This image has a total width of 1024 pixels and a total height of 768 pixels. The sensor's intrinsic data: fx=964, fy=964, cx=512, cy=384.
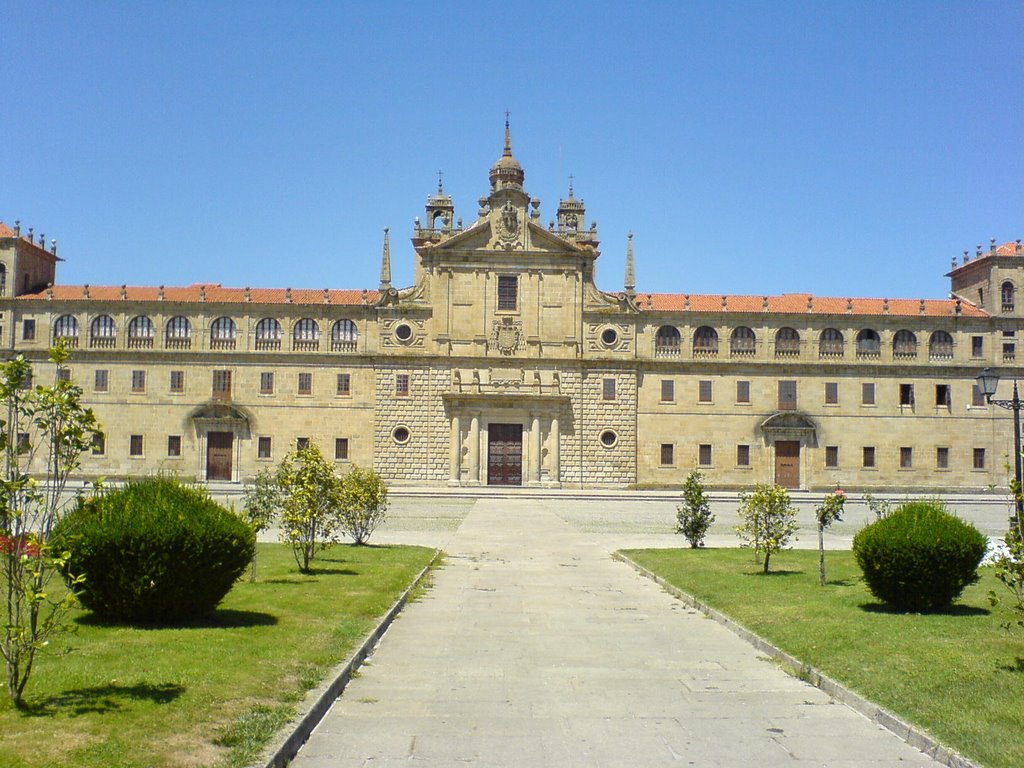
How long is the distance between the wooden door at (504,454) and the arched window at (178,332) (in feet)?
55.4

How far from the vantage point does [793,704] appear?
934 cm

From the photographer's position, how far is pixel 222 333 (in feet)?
169

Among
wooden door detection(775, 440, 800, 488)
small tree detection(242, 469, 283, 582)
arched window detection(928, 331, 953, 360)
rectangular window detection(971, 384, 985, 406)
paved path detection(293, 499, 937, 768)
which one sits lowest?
paved path detection(293, 499, 937, 768)

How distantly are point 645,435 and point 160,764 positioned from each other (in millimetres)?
45992

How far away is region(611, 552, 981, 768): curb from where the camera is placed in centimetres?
761

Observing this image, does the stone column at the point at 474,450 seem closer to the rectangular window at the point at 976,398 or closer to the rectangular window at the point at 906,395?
the rectangular window at the point at 906,395

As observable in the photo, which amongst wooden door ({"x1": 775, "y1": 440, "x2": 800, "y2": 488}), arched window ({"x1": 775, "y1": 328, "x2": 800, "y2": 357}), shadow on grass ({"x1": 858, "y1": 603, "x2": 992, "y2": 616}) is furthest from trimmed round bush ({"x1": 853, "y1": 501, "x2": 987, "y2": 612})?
arched window ({"x1": 775, "y1": 328, "x2": 800, "y2": 357})

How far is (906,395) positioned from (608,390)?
16.1 metres

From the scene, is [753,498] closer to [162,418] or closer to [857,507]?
[857,507]

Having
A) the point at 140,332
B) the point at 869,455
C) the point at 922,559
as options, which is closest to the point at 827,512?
the point at 922,559

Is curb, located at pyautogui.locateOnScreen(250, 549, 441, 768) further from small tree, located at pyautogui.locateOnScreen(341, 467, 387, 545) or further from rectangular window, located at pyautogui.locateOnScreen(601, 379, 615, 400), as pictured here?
rectangular window, located at pyautogui.locateOnScreen(601, 379, 615, 400)

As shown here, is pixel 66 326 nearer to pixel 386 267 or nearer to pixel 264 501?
pixel 386 267

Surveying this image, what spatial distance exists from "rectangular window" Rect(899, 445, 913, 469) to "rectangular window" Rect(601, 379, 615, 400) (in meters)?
15.8

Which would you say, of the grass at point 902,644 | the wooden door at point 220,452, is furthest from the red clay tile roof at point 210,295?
the grass at point 902,644
